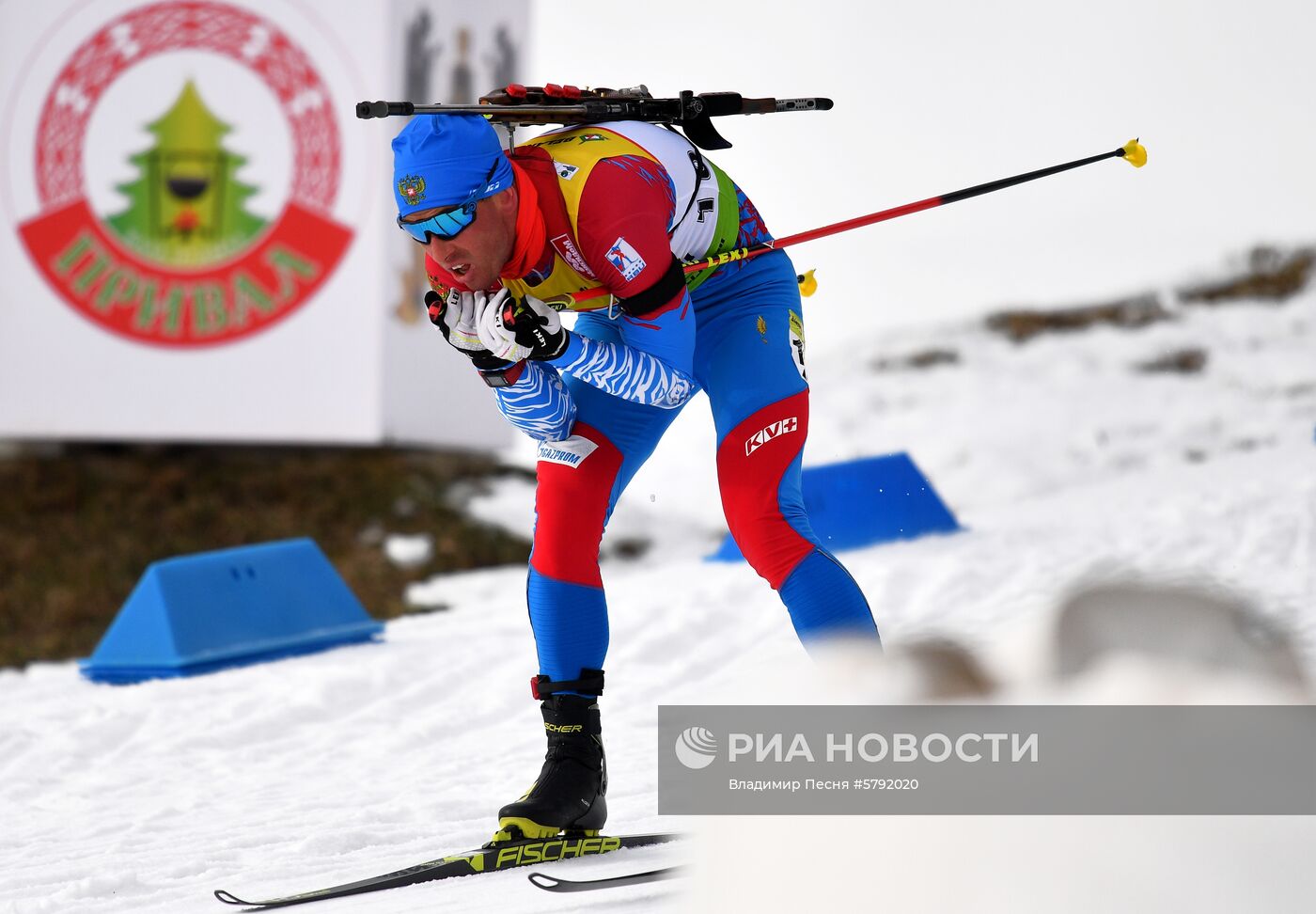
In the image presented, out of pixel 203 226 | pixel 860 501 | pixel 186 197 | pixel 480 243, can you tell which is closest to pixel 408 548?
pixel 203 226

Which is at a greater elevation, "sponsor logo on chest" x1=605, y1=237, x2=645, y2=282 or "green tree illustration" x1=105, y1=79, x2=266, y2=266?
"green tree illustration" x1=105, y1=79, x2=266, y2=266

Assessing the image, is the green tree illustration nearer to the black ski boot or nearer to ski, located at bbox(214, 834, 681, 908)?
the black ski boot

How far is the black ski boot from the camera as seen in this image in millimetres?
2486

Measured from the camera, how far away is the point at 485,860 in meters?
2.42

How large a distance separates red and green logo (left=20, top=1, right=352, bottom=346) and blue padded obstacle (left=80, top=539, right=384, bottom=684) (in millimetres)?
2672

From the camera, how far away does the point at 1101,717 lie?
4.21 ft

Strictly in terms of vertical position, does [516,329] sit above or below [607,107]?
below

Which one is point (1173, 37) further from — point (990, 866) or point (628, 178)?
point (990, 866)

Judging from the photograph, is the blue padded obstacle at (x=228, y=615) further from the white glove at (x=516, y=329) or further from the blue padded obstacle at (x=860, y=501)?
the white glove at (x=516, y=329)

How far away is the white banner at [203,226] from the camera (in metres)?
7.65

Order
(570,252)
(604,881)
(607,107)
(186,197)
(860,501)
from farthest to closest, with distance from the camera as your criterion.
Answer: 1. (186,197)
2. (860,501)
3. (607,107)
4. (570,252)
5. (604,881)

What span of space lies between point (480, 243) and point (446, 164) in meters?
0.14

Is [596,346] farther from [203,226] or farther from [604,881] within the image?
[203,226]

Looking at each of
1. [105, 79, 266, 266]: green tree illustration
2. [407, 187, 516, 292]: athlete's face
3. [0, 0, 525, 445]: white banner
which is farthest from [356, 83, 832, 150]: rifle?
[105, 79, 266, 266]: green tree illustration
